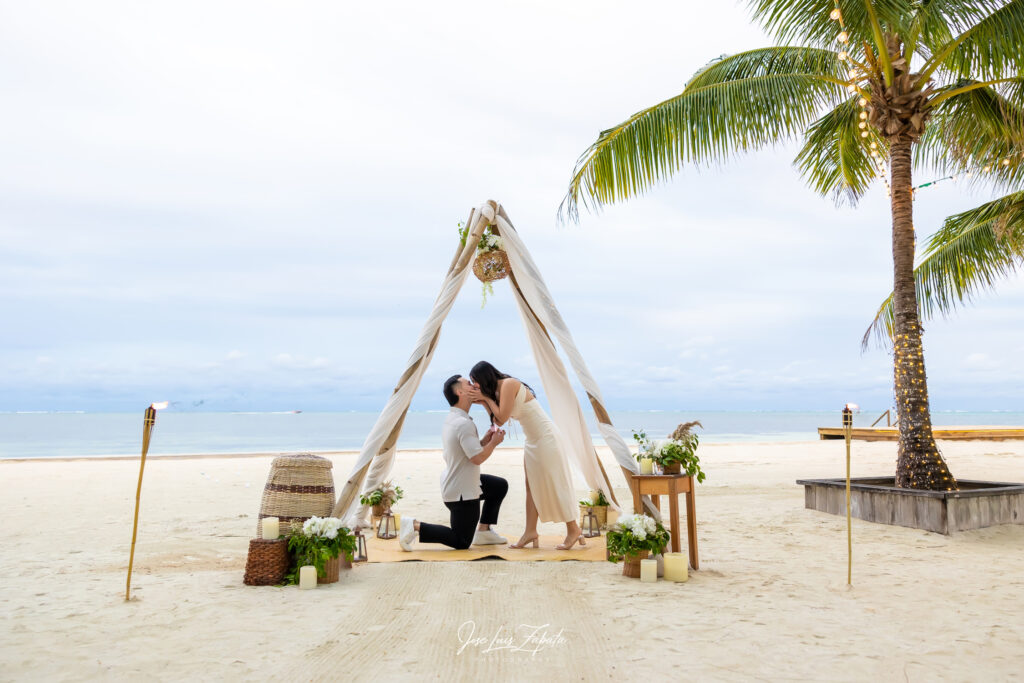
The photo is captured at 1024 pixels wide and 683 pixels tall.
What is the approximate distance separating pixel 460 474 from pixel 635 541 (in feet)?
5.18

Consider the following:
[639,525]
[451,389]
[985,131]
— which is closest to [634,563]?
[639,525]

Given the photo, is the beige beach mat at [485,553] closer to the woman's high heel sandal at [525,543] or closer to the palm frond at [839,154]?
the woman's high heel sandal at [525,543]

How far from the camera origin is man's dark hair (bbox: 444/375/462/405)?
6.21 meters

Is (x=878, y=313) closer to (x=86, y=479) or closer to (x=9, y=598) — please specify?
(x=9, y=598)

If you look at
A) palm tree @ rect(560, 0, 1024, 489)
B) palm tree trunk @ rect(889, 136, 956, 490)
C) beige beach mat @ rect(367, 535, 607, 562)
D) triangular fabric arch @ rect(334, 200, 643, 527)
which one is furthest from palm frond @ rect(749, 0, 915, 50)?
beige beach mat @ rect(367, 535, 607, 562)

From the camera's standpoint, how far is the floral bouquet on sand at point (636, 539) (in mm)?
5062

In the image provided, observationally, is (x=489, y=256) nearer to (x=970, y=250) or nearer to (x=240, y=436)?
(x=970, y=250)

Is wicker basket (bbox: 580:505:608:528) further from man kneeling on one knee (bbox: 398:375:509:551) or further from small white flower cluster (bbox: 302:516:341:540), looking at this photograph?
small white flower cluster (bbox: 302:516:341:540)

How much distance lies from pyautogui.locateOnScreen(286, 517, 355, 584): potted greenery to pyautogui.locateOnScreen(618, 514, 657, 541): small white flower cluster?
6.43ft

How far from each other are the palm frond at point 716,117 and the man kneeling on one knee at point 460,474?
303cm

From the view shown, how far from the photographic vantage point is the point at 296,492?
215 inches

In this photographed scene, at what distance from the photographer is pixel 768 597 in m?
4.57

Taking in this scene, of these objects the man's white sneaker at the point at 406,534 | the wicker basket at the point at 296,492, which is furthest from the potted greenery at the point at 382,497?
the wicker basket at the point at 296,492
